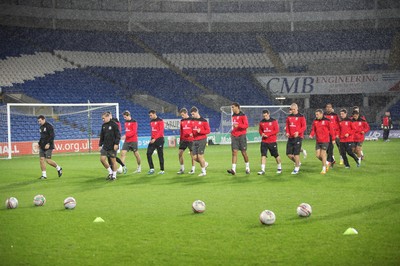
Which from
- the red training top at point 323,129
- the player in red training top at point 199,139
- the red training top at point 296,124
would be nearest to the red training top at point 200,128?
the player in red training top at point 199,139

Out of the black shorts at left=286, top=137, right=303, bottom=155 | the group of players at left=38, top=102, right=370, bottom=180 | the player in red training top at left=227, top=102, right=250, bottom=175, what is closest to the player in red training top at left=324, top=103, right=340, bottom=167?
the group of players at left=38, top=102, right=370, bottom=180

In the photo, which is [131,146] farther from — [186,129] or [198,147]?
[198,147]

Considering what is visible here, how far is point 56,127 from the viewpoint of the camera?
35.5m

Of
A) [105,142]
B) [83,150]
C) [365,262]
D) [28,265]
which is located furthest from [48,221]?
[83,150]

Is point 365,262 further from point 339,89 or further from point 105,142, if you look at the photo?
point 339,89

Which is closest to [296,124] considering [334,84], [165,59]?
[334,84]

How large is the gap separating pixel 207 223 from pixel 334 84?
4363 cm

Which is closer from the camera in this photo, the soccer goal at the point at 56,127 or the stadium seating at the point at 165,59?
the soccer goal at the point at 56,127

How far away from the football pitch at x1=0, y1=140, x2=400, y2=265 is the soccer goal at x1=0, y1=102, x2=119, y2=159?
16428 mm

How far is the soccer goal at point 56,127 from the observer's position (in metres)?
32.3

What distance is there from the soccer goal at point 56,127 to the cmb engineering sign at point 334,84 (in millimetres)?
20035

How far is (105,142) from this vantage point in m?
17.3

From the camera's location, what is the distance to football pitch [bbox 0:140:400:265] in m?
6.99

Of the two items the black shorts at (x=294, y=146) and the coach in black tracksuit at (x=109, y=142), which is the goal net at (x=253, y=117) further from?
the coach in black tracksuit at (x=109, y=142)
